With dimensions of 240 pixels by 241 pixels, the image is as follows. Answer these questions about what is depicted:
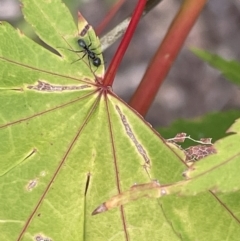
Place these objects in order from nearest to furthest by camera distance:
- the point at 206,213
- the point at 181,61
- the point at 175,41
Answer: the point at 206,213 < the point at 175,41 < the point at 181,61

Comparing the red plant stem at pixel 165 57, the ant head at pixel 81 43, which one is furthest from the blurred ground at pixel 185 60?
the ant head at pixel 81 43

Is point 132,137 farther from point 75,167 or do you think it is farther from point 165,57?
point 165,57

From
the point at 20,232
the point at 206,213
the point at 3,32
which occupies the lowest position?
the point at 20,232

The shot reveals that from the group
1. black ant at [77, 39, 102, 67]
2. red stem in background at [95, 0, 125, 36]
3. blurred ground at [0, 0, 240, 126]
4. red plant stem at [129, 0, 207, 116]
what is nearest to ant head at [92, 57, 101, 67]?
black ant at [77, 39, 102, 67]

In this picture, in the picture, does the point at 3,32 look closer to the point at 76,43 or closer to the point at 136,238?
the point at 76,43

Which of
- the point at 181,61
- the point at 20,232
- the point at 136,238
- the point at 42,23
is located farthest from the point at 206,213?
the point at 181,61

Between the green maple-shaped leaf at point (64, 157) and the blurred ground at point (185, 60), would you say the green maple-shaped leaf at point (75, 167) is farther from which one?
the blurred ground at point (185, 60)
